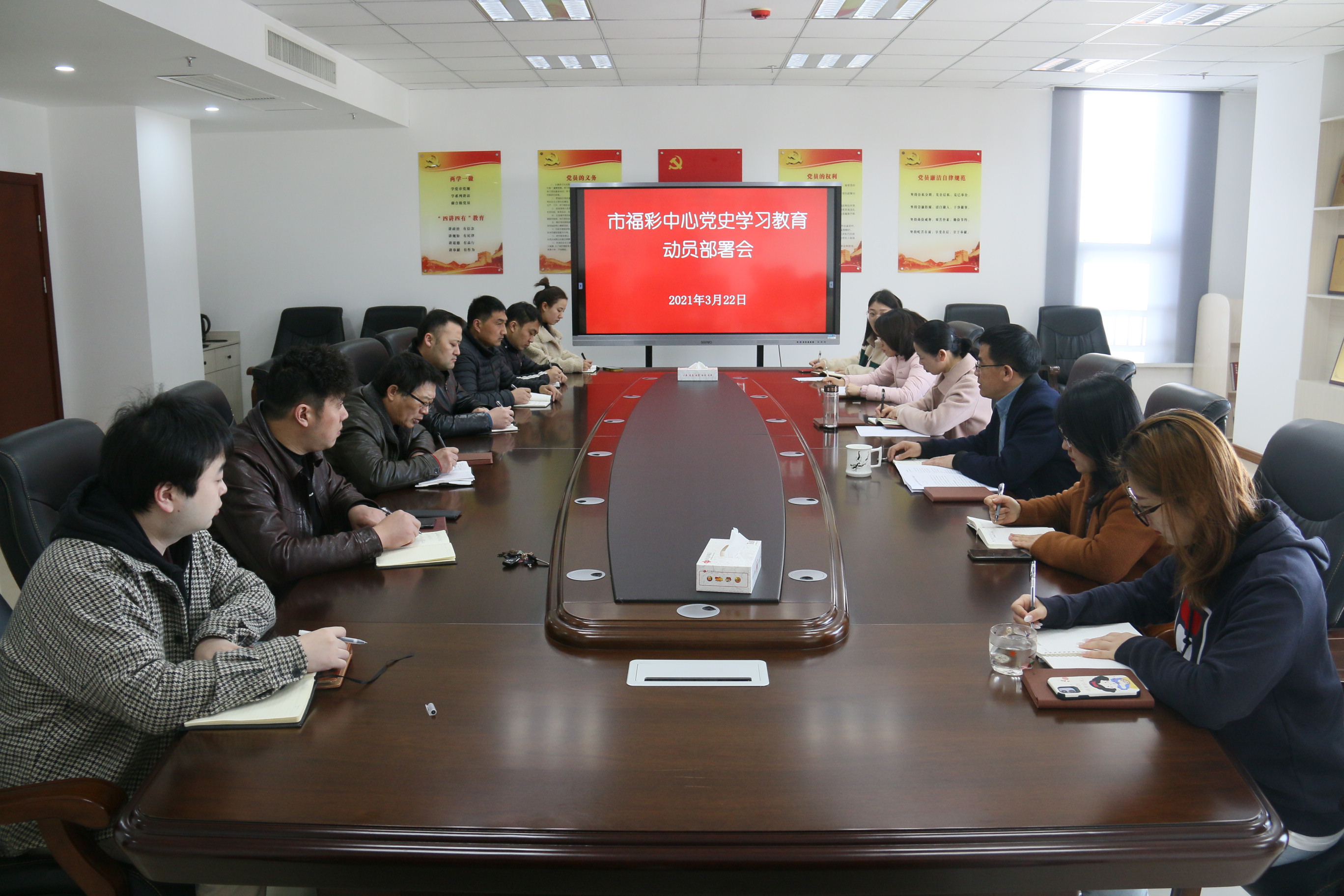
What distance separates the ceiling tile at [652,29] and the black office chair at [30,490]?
13.6 feet

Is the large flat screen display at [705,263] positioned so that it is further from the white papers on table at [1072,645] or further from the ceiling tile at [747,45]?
the white papers on table at [1072,645]

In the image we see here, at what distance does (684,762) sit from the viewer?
124 cm

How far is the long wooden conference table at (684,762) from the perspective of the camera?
1.08 metres

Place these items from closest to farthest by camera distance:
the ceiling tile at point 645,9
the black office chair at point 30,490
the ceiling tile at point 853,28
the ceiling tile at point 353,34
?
the black office chair at point 30,490, the ceiling tile at point 645,9, the ceiling tile at point 853,28, the ceiling tile at point 353,34

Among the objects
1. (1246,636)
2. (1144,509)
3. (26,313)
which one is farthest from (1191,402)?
(26,313)

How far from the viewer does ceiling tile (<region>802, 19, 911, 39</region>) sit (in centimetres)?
514

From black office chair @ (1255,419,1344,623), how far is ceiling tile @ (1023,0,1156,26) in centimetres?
338

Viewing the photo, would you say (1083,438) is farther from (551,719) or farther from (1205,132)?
(1205,132)

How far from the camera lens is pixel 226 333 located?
7.46 meters

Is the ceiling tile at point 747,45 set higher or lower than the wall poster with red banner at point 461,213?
higher

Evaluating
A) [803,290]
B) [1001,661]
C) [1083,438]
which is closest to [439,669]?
[1001,661]

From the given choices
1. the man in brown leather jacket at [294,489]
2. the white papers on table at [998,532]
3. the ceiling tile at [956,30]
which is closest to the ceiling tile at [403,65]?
the ceiling tile at [956,30]

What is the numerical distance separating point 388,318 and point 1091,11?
5.03 m

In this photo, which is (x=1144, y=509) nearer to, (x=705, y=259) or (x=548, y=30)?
(x=548, y=30)
